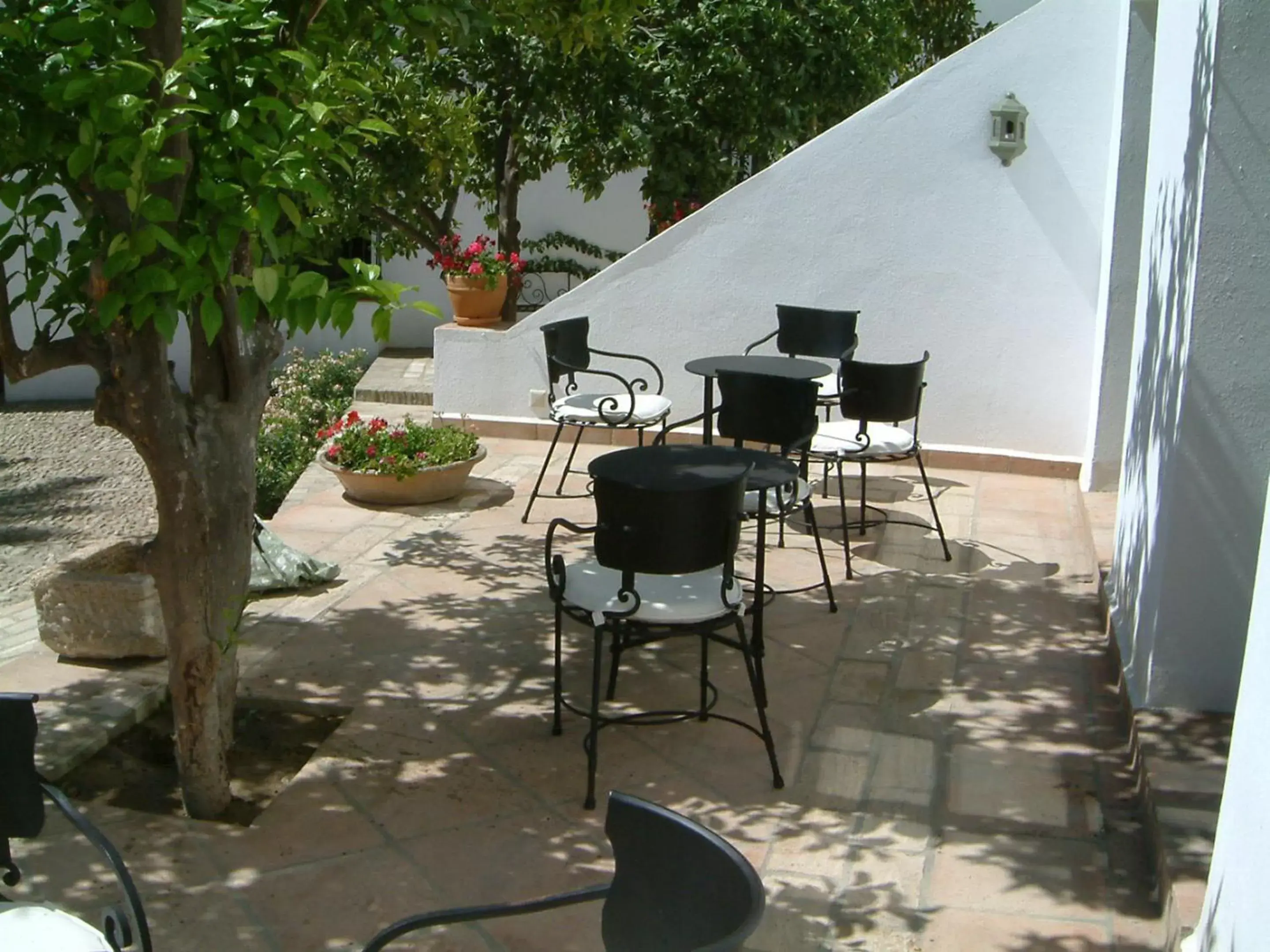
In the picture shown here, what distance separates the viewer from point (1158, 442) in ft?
14.1

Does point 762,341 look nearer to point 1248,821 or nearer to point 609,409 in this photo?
point 609,409

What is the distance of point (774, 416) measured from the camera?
17.8 ft

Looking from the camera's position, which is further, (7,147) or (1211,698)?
(1211,698)

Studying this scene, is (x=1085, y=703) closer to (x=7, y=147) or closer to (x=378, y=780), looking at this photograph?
(x=378, y=780)

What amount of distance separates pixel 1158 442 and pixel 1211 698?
2.62ft

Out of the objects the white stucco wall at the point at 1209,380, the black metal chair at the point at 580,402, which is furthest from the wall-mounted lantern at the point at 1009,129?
the white stucco wall at the point at 1209,380

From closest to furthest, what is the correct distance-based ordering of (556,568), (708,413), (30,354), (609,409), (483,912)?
(483,912)
(30,354)
(556,568)
(708,413)
(609,409)

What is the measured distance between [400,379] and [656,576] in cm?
750

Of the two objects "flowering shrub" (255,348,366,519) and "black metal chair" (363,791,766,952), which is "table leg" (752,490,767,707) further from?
"flowering shrub" (255,348,366,519)

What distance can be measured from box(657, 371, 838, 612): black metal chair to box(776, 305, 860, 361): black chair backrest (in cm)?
172

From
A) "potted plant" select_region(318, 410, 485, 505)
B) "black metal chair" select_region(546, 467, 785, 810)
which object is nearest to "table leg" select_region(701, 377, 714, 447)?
"potted plant" select_region(318, 410, 485, 505)

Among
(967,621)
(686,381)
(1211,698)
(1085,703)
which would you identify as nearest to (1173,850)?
(1211,698)

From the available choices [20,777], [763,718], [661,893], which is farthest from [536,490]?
[661,893]

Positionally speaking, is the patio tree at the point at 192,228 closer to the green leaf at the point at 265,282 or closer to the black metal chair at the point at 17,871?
the green leaf at the point at 265,282
